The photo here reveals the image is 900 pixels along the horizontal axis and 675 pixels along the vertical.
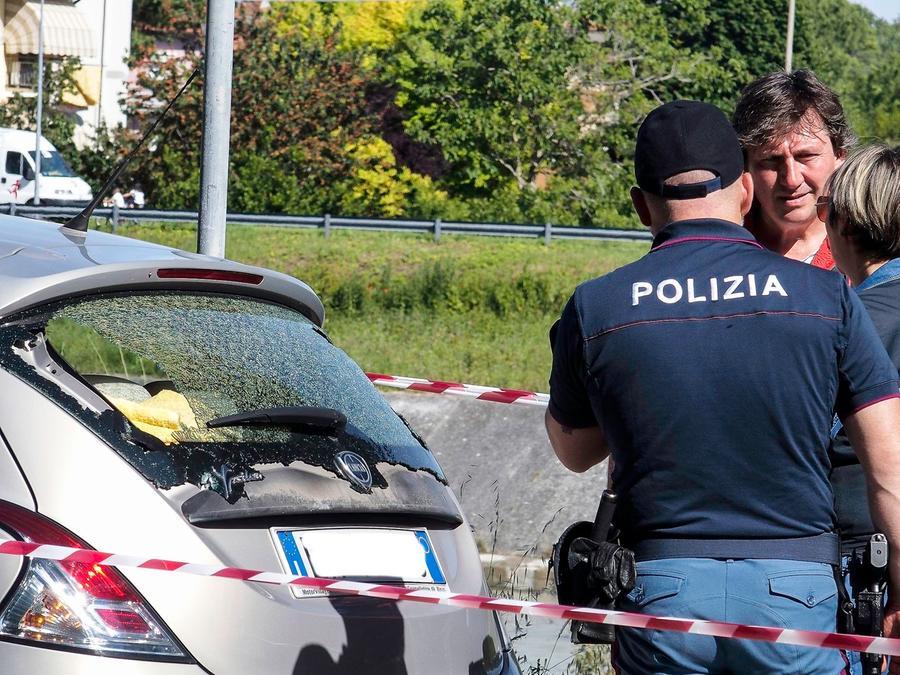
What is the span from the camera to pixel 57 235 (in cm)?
345

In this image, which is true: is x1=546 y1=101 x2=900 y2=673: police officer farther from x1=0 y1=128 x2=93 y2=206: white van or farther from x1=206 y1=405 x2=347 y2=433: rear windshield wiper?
x1=0 y1=128 x2=93 y2=206: white van

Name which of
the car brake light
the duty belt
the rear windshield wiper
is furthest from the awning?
the duty belt

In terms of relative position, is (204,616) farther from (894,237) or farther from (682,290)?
(894,237)

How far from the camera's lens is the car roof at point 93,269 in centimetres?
293

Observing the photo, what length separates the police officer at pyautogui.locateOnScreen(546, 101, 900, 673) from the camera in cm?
251

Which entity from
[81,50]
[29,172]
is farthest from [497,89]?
[81,50]

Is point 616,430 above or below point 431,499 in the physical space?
above

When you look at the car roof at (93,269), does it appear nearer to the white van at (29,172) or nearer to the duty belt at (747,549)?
the duty belt at (747,549)

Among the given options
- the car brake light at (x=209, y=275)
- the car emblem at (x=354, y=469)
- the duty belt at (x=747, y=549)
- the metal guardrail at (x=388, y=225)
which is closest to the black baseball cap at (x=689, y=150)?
the duty belt at (x=747, y=549)

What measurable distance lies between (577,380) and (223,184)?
136 inches

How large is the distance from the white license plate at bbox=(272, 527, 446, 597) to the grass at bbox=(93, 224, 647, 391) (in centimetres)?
1303

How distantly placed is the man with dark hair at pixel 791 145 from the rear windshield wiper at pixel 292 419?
66.5 inches

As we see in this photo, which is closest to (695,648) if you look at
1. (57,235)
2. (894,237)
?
(894,237)

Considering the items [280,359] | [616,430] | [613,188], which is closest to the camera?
[616,430]
